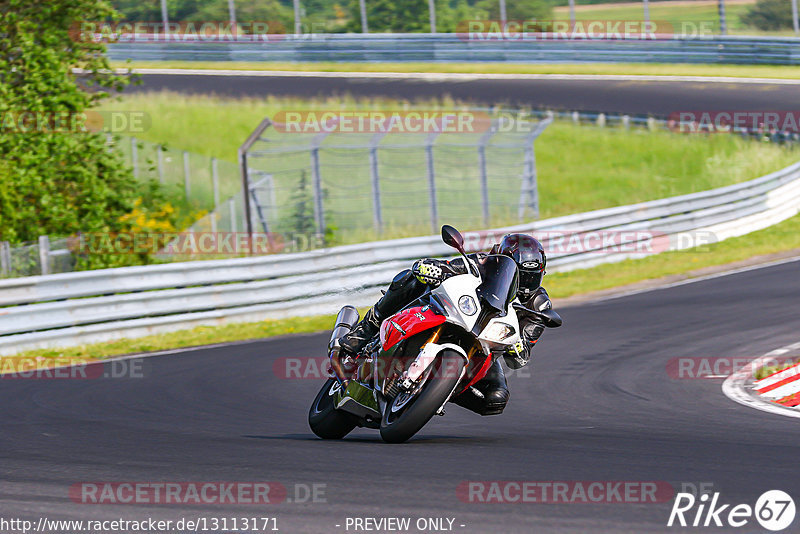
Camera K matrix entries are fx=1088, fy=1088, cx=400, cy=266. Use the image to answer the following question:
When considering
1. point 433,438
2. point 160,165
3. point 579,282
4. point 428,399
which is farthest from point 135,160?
point 428,399

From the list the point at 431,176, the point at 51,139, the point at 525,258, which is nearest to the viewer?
the point at 525,258

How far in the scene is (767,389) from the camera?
9047 millimetres

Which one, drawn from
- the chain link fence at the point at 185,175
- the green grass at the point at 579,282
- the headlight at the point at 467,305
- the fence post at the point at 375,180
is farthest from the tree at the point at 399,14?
the headlight at the point at 467,305

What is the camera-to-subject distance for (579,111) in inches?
1165

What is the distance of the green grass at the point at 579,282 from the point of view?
1340 centimetres

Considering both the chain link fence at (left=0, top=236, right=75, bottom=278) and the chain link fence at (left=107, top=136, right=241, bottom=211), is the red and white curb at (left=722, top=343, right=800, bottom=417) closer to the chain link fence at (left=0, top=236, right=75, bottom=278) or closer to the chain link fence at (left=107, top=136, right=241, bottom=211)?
the chain link fence at (left=0, top=236, right=75, bottom=278)

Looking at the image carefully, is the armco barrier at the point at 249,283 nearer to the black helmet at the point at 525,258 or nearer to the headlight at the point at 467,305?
the black helmet at the point at 525,258

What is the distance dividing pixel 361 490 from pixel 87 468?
1746 mm

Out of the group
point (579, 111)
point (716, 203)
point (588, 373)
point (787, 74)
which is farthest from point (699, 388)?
point (787, 74)

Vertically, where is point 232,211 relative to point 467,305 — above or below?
below

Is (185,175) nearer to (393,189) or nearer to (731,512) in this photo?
(393,189)

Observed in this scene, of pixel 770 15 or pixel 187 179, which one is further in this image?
pixel 770 15

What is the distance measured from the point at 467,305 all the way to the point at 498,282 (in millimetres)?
277

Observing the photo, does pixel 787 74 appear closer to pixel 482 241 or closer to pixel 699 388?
pixel 482 241
